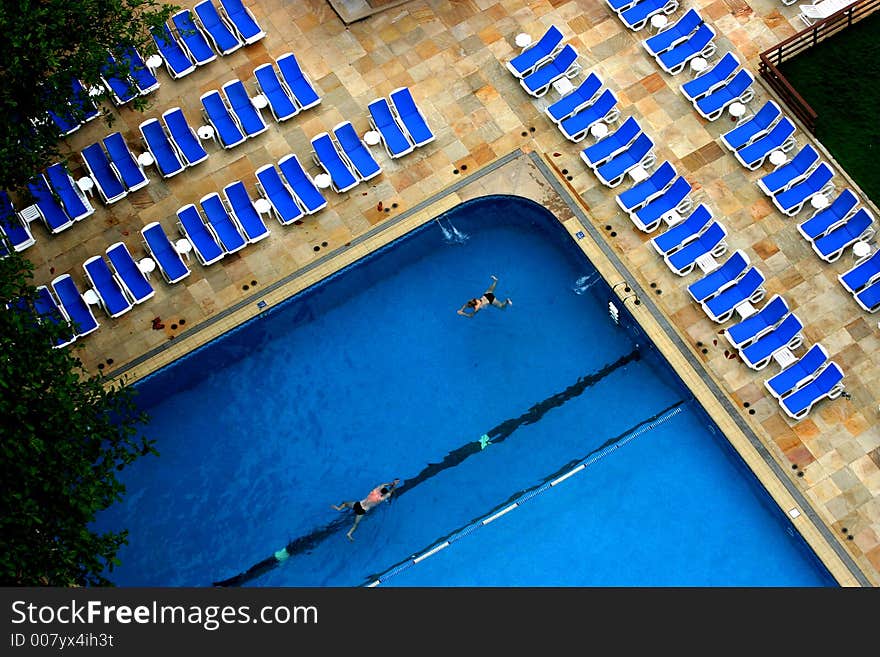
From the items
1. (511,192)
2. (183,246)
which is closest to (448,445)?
(511,192)

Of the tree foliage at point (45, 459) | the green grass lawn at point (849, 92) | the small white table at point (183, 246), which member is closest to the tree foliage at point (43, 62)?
the tree foliage at point (45, 459)

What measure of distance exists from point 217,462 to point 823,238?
13839 mm

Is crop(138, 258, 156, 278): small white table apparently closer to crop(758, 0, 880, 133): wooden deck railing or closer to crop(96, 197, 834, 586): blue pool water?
crop(96, 197, 834, 586): blue pool water

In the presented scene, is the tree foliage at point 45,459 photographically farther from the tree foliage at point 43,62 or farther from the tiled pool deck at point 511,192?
the tiled pool deck at point 511,192

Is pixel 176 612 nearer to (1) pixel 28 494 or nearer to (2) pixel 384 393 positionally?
(1) pixel 28 494

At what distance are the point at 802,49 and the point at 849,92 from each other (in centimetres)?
152

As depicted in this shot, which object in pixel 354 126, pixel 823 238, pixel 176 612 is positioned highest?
pixel 354 126

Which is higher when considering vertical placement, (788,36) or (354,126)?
(354,126)

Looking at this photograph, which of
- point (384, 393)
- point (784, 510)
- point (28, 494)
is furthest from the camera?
point (384, 393)

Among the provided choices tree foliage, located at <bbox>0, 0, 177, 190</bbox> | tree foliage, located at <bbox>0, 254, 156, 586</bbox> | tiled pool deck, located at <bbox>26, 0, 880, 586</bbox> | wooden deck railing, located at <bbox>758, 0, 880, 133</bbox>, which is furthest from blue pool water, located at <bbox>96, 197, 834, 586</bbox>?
wooden deck railing, located at <bbox>758, 0, 880, 133</bbox>

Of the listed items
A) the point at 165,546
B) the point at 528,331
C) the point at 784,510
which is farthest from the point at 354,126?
the point at 784,510

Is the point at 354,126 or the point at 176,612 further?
the point at 354,126

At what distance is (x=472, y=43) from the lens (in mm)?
34438

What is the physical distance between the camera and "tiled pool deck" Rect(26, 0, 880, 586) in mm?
29766
